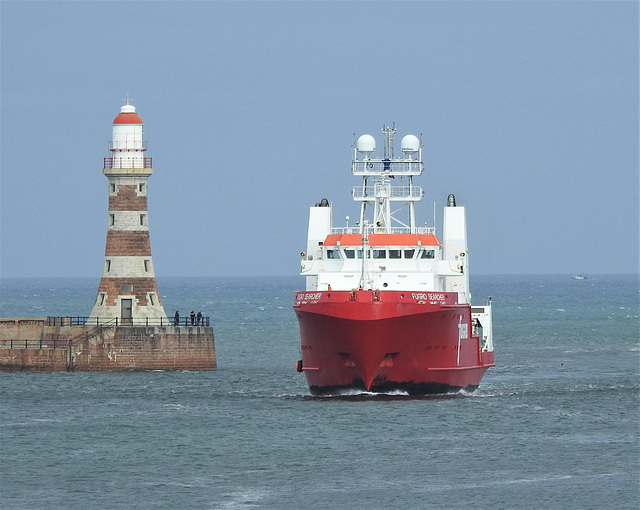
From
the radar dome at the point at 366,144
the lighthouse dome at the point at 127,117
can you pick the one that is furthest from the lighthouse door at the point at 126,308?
the radar dome at the point at 366,144

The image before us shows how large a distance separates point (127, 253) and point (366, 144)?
40.4 feet

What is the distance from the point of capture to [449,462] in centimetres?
4409

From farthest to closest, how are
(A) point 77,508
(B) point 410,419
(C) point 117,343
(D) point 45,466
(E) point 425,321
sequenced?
(C) point 117,343 < (E) point 425,321 < (B) point 410,419 < (D) point 45,466 < (A) point 77,508

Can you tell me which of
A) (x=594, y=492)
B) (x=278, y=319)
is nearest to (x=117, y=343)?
(x=594, y=492)

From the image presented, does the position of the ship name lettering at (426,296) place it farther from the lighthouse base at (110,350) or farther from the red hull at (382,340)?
the lighthouse base at (110,350)

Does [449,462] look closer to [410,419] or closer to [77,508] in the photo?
[410,419]

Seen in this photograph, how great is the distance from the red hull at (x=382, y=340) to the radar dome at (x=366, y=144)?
9140mm

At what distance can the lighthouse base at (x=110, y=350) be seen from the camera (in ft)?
222

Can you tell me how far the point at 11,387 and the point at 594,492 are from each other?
30841mm

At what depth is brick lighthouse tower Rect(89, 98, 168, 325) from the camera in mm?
69312

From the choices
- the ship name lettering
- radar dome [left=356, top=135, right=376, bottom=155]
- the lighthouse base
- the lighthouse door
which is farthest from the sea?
radar dome [left=356, top=135, right=376, bottom=155]

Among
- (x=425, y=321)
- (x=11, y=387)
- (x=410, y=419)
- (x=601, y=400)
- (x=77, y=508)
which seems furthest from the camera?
(x=11, y=387)

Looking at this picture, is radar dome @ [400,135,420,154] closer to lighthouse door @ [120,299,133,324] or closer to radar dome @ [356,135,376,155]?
radar dome @ [356,135,376,155]

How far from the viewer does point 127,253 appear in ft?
227
